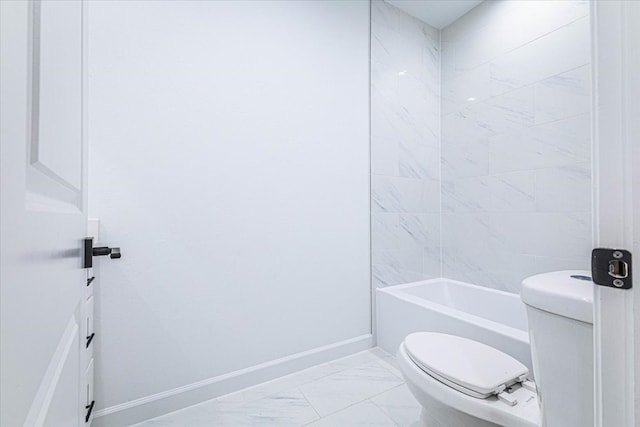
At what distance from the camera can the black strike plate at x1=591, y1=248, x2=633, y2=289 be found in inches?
19.0

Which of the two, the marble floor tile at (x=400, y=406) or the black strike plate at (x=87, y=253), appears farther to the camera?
the marble floor tile at (x=400, y=406)

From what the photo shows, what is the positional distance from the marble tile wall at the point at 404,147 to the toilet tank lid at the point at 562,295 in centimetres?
130

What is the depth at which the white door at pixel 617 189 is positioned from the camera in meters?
0.48

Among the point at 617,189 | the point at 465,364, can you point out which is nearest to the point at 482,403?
the point at 465,364

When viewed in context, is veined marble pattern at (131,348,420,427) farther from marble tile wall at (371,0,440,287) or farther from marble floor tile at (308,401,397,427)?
marble tile wall at (371,0,440,287)

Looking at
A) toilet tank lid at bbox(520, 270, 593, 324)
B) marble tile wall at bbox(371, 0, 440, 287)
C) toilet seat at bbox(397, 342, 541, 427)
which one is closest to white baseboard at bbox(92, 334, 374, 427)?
marble tile wall at bbox(371, 0, 440, 287)

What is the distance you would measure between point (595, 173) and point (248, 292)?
5.15ft

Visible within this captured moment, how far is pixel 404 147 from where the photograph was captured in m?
2.38

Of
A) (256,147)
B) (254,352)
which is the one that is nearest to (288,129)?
(256,147)

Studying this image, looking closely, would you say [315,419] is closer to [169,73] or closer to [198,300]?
[198,300]

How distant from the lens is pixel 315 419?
56.9 inches

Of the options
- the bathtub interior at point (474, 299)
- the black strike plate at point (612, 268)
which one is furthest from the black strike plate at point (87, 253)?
the bathtub interior at point (474, 299)

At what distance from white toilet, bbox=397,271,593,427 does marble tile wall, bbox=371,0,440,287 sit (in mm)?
973

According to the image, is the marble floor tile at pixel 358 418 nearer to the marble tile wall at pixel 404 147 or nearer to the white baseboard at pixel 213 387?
the white baseboard at pixel 213 387
